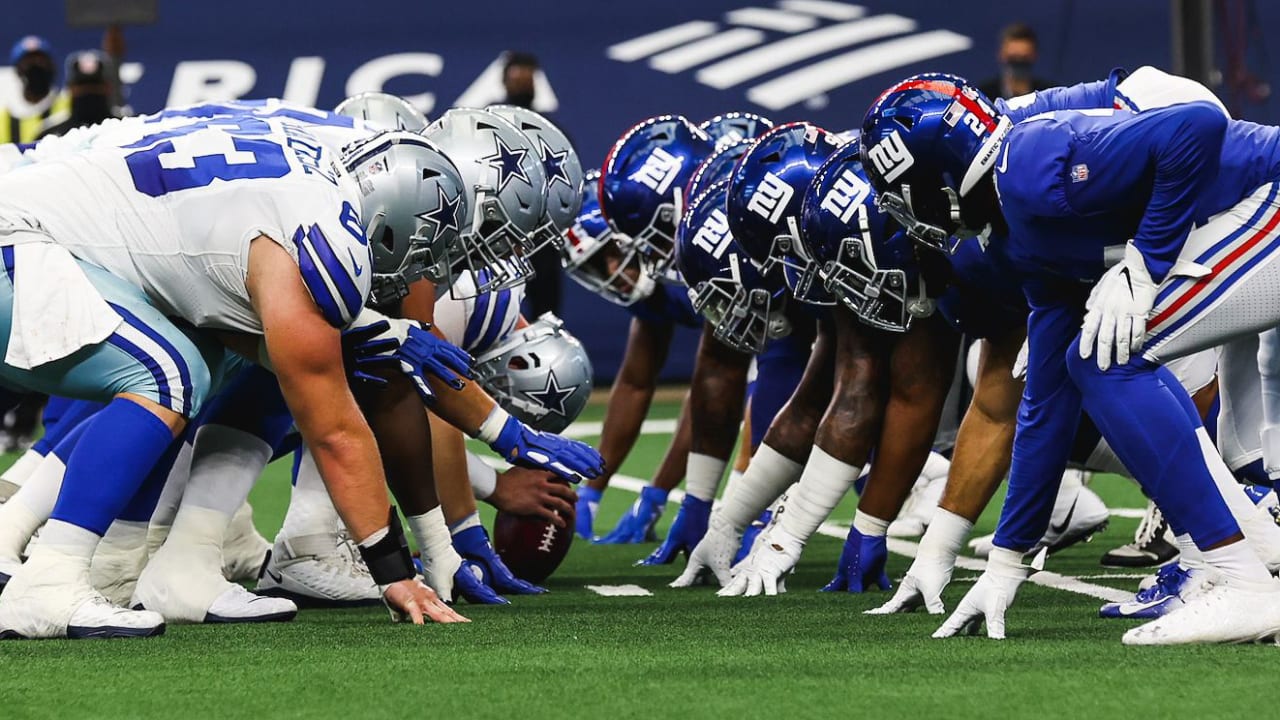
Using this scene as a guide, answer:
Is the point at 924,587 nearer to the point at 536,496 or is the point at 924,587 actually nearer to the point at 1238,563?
the point at 1238,563

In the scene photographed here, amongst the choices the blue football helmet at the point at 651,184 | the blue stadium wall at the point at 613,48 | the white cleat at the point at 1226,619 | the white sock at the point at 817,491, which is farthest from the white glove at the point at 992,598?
the blue stadium wall at the point at 613,48

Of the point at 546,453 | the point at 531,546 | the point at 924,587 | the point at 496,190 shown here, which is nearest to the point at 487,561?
the point at 531,546

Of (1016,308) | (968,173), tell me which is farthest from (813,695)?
(1016,308)

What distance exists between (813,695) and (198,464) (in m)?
2.07

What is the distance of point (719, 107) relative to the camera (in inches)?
484

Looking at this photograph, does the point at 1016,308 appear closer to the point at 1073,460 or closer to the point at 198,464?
the point at 1073,460

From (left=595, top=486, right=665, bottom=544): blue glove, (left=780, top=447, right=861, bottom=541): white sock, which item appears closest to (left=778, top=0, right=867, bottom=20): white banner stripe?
(left=595, top=486, right=665, bottom=544): blue glove

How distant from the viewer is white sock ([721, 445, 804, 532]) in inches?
214

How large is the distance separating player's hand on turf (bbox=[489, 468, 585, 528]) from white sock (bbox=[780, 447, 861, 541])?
0.76 metres

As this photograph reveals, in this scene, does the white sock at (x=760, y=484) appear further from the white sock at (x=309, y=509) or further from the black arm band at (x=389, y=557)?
the black arm band at (x=389, y=557)

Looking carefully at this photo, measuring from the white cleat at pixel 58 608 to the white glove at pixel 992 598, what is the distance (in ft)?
5.73

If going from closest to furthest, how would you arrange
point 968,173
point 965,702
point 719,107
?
point 965,702 < point 968,173 < point 719,107

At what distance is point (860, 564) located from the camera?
5.07 meters

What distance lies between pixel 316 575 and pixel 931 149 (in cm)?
207
